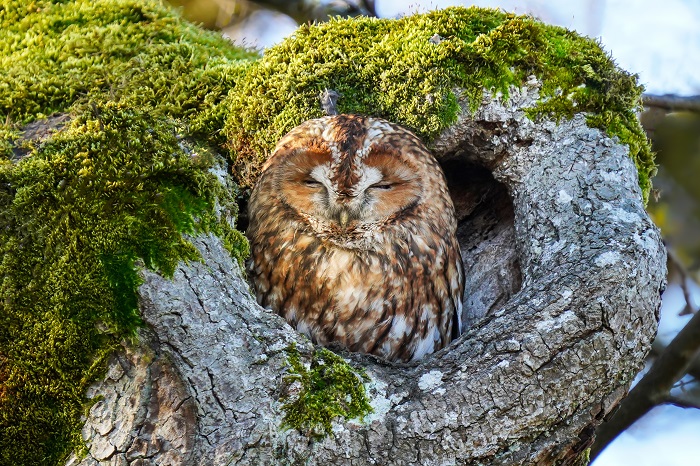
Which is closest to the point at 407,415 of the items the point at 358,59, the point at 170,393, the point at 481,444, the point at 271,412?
the point at 481,444

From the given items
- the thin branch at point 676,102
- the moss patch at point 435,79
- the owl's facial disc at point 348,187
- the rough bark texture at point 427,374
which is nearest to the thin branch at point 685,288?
the thin branch at point 676,102

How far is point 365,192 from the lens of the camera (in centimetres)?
288

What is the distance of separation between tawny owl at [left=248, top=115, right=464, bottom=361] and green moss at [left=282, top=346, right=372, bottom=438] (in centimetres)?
53

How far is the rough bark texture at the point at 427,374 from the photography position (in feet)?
7.28

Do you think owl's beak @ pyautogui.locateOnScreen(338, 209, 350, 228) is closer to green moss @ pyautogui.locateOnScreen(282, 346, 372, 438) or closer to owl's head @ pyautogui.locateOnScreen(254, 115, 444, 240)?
owl's head @ pyautogui.locateOnScreen(254, 115, 444, 240)

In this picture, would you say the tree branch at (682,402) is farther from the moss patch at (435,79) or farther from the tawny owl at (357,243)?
the tawny owl at (357,243)

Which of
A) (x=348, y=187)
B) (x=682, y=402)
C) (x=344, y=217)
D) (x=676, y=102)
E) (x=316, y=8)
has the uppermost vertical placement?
(x=676, y=102)

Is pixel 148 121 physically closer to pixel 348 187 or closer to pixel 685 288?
pixel 348 187

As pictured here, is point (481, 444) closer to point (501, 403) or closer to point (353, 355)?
point (501, 403)

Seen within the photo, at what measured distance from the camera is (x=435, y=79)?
10.5 feet

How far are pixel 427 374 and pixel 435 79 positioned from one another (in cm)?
133

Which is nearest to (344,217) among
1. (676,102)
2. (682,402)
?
(682,402)

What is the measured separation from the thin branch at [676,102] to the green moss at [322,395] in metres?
2.41

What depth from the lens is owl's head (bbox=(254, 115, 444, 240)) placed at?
281cm
